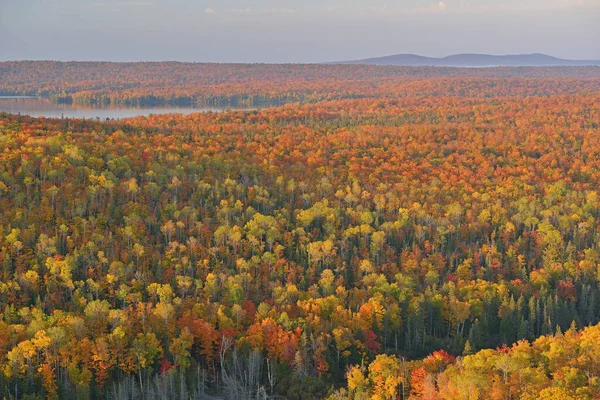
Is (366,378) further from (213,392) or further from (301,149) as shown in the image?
(301,149)

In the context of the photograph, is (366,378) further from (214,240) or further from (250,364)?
(214,240)

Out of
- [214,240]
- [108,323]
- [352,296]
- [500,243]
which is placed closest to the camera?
[108,323]

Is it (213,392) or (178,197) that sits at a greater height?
(178,197)

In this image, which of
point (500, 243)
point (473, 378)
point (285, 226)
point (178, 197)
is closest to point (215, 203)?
point (178, 197)

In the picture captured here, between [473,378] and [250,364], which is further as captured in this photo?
[250,364]

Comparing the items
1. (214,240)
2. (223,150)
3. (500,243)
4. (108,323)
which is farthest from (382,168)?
(108,323)

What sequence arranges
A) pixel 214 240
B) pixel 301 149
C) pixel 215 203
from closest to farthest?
1. pixel 214 240
2. pixel 215 203
3. pixel 301 149
